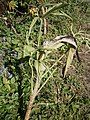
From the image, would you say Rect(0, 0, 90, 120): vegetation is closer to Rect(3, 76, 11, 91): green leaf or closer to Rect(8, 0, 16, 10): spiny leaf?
Rect(3, 76, 11, 91): green leaf

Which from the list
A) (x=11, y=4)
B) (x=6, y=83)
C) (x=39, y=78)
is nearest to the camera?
(x=39, y=78)

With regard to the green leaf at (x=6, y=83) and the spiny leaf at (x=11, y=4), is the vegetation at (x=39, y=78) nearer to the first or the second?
the green leaf at (x=6, y=83)

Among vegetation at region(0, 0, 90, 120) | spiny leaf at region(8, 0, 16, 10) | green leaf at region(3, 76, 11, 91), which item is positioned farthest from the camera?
spiny leaf at region(8, 0, 16, 10)

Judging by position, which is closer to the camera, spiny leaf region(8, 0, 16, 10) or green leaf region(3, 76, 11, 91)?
green leaf region(3, 76, 11, 91)

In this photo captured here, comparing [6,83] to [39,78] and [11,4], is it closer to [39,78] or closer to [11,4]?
[39,78]

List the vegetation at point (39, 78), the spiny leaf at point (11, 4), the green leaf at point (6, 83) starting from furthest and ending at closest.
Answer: the spiny leaf at point (11, 4), the green leaf at point (6, 83), the vegetation at point (39, 78)

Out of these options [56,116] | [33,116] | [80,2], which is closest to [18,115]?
[33,116]

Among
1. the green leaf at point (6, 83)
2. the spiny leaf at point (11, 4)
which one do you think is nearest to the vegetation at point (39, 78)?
the green leaf at point (6, 83)

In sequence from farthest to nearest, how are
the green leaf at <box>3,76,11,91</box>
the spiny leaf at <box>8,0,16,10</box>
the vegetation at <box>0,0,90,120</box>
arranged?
the spiny leaf at <box>8,0,16,10</box> < the green leaf at <box>3,76,11,91</box> < the vegetation at <box>0,0,90,120</box>

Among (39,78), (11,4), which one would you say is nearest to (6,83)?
(39,78)

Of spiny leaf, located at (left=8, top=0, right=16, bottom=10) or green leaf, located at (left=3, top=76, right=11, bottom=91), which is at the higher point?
spiny leaf, located at (left=8, top=0, right=16, bottom=10)

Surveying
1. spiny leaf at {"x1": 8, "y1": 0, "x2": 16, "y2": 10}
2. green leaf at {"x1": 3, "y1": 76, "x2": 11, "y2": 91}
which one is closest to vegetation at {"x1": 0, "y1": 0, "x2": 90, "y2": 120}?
green leaf at {"x1": 3, "y1": 76, "x2": 11, "y2": 91}

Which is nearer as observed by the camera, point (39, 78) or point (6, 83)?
point (39, 78)

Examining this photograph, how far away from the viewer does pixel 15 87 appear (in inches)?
134
